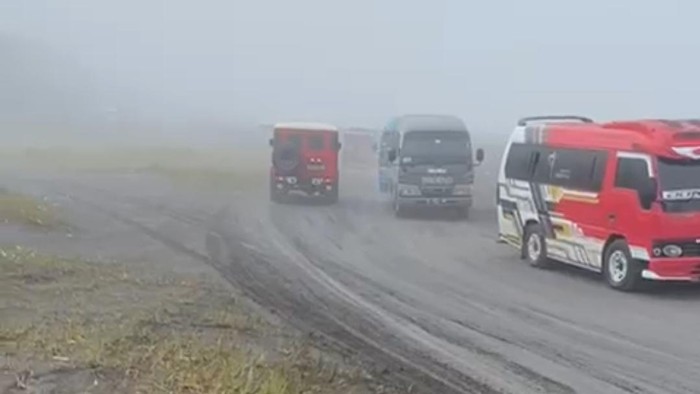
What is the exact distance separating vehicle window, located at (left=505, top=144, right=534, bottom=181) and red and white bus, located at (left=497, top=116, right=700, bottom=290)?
18 mm

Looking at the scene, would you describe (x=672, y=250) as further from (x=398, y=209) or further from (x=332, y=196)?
(x=332, y=196)

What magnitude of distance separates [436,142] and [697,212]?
611 inches

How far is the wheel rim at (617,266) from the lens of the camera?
57.5 ft

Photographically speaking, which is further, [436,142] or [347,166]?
[347,166]

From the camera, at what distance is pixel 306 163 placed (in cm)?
3625

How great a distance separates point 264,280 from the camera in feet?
59.7

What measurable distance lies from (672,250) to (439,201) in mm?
14958

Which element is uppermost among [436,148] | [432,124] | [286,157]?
[432,124]

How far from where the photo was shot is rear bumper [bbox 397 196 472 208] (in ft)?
104

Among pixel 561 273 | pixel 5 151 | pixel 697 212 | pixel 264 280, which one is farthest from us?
pixel 5 151

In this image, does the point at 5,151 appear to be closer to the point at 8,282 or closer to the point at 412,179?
the point at 412,179

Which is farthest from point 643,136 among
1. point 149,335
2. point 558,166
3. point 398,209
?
point 398,209

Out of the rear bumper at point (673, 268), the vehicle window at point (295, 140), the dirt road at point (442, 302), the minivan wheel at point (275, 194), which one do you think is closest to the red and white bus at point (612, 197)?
the rear bumper at point (673, 268)

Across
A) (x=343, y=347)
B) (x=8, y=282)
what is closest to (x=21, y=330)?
(x=343, y=347)
